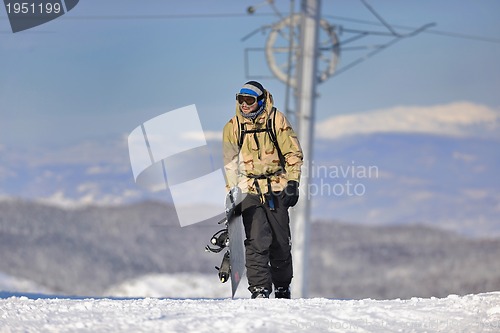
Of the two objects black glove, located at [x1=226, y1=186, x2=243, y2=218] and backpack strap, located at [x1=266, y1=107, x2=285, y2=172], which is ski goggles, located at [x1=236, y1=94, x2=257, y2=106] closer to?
backpack strap, located at [x1=266, y1=107, x2=285, y2=172]

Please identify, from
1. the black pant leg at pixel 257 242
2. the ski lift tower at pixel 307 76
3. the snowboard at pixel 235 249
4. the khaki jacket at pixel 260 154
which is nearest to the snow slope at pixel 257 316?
the black pant leg at pixel 257 242

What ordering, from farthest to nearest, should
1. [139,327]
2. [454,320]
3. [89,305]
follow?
1. [89,305]
2. [454,320]
3. [139,327]

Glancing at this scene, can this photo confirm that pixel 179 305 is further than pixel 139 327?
Yes

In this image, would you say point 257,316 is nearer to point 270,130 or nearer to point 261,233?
point 261,233

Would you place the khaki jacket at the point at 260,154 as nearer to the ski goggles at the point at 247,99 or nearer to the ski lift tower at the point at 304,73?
the ski goggles at the point at 247,99

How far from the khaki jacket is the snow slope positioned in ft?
4.08

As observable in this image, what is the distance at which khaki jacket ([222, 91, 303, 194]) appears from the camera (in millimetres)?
8758

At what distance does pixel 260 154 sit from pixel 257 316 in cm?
230

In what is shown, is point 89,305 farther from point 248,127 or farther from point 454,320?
point 454,320

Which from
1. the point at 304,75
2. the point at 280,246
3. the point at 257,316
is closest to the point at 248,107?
the point at 280,246

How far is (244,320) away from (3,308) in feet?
6.75

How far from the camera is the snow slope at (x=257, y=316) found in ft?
21.0

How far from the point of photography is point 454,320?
23.3 feet

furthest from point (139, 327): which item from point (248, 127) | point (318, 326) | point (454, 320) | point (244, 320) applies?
point (248, 127)
